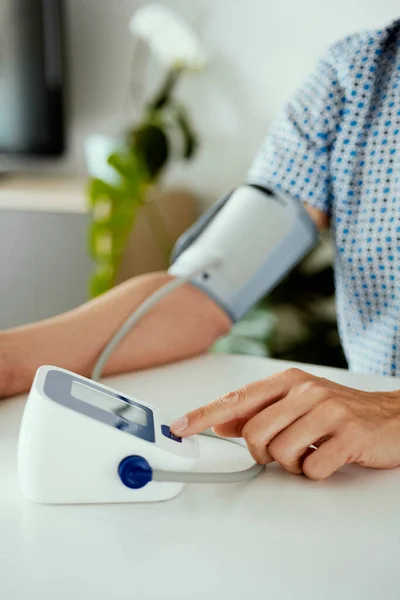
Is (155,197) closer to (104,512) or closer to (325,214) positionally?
(325,214)

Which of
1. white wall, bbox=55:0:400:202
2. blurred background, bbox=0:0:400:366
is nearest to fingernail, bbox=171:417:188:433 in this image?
blurred background, bbox=0:0:400:366

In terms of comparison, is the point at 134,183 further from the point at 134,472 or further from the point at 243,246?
the point at 134,472

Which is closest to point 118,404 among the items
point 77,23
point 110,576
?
point 110,576

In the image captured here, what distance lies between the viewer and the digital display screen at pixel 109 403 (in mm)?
560

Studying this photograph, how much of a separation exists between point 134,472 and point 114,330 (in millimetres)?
338

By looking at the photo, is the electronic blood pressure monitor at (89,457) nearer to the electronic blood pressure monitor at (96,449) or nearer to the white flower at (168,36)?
the electronic blood pressure monitor at (96,449)

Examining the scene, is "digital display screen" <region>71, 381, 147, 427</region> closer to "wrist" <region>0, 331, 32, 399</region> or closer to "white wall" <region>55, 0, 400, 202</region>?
"wrist" <region>0, 331, 32, 399</region>

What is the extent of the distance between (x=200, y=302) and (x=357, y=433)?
37 cm

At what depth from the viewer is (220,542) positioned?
0.49m

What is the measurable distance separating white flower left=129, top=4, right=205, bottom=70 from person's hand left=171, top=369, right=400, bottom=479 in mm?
1775

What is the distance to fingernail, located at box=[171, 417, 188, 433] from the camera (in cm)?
58

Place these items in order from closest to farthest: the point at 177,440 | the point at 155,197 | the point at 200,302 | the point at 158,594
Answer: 1. the point at 158,594
2. the point at 177,440
3. the point at 200,302
4. the point at 155,197

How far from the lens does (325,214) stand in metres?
1.02

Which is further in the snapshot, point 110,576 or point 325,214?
point 325,214
